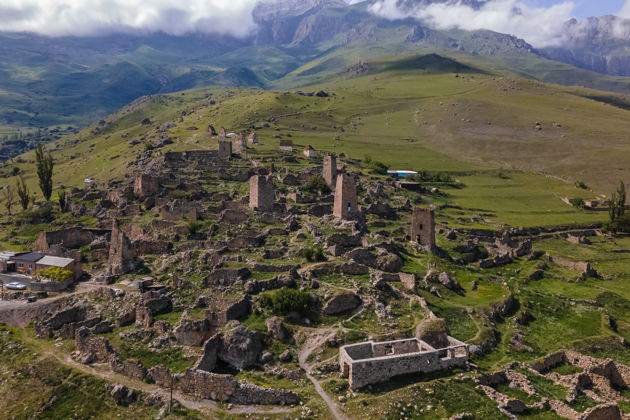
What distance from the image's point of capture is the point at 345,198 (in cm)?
6394

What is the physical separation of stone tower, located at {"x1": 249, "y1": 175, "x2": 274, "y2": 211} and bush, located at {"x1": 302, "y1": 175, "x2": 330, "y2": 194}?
12.3 meters

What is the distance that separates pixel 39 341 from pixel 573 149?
161959 millimetres

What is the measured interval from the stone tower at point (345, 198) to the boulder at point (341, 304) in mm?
23541

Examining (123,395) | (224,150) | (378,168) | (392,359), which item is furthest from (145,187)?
(378,168)

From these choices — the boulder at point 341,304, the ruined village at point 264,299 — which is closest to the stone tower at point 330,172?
the ruined village at point 264,299

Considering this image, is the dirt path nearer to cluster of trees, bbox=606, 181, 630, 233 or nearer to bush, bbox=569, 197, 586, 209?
cluster of trees, bbox=606, 181, 630, 233

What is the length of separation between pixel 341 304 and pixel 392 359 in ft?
31.9

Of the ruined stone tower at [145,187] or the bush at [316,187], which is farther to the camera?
the bush at [316,187]

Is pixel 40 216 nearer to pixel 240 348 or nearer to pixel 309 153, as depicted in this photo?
pixel 309 153

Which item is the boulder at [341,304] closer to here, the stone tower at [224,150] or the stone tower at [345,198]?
the stone tower at [345,198]

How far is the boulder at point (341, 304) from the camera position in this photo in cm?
4025

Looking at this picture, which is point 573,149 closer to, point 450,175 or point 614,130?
point 614,130

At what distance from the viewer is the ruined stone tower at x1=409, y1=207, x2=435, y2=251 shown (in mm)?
64438

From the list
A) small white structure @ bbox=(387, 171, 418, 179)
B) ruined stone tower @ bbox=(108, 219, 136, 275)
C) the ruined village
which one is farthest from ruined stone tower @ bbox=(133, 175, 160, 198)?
small white structure @ bbox=(387, 171, 418, 179)
